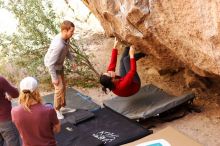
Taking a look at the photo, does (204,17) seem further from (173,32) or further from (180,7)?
(173,32)

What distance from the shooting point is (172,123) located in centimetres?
619

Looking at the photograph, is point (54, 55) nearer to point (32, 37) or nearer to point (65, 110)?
point (65, 110)

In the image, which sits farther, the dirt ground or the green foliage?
the green foliage

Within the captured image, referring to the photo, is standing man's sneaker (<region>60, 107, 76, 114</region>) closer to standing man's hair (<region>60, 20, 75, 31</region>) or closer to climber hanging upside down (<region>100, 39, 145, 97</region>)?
climber hanging upside down (<region>100, 39, 145, 97</region>)

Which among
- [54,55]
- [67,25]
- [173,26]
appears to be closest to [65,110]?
[54,55]

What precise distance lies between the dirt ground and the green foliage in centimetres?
90

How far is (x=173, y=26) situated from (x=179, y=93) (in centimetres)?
226

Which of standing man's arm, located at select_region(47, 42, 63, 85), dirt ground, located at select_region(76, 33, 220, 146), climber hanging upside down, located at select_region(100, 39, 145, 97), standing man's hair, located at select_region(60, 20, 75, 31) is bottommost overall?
dirt ground, located at select_region(76, 33, 220, 146)

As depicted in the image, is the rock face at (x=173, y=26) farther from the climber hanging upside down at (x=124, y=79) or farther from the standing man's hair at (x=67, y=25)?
the standing man's hair at (x=67, y=25)

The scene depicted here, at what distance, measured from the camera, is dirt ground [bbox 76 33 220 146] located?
584 centimetres

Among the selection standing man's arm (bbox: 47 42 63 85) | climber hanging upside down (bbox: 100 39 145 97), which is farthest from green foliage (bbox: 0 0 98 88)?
standing man's arm (bbox: 47 42 63 85)

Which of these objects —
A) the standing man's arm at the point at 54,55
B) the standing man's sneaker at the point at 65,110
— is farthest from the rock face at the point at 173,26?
the standing man's sneaker at the point at 65,110

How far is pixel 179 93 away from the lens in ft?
23.4

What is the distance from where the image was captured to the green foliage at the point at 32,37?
7.68 m
